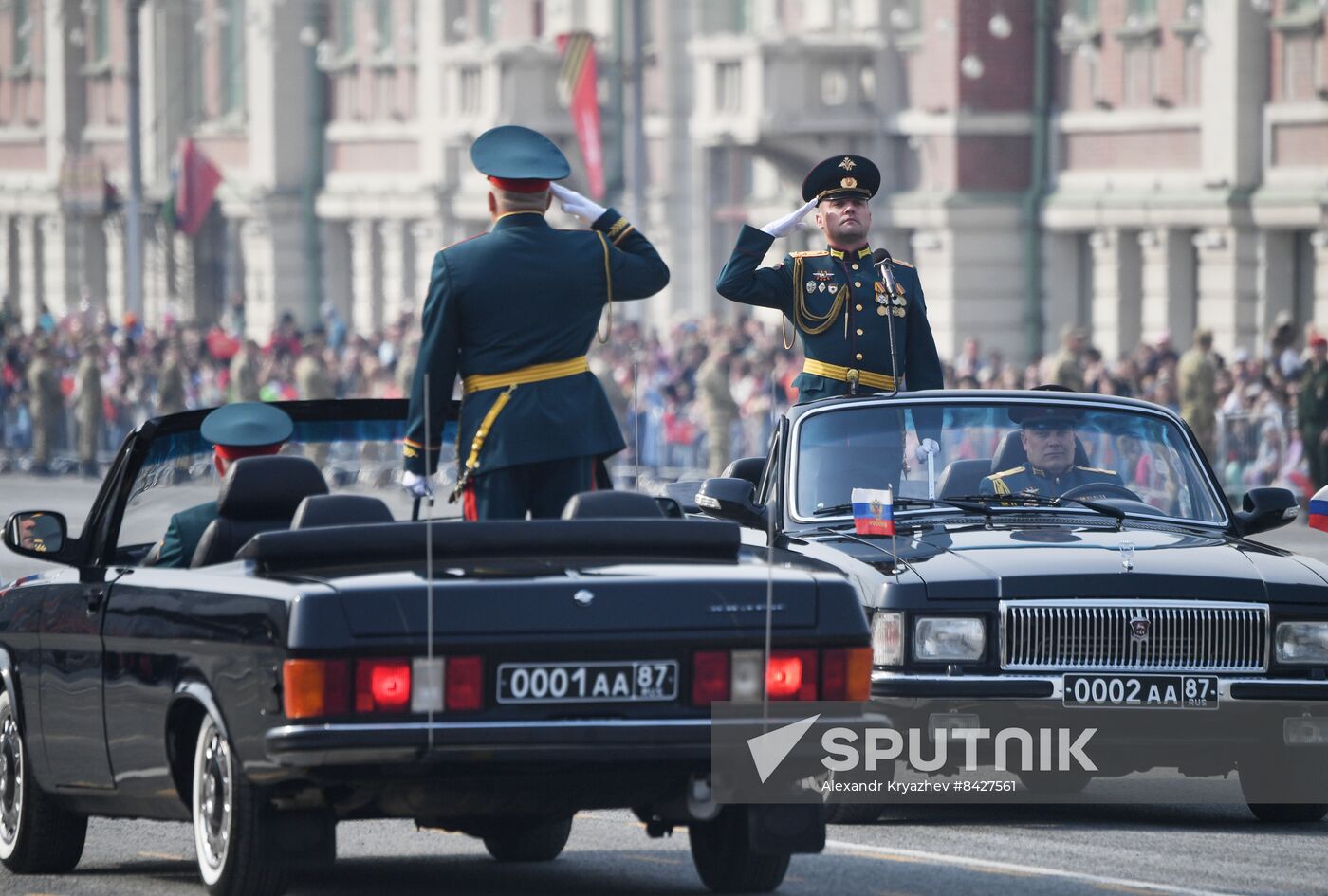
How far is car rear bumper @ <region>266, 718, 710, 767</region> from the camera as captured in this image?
7.64 meters

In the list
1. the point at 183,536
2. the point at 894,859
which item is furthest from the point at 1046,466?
the point at 183,536

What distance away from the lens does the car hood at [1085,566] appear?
10.3 metres

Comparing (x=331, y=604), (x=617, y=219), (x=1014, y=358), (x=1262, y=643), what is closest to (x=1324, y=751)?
(x=1262, y=643)

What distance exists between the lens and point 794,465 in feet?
38.3

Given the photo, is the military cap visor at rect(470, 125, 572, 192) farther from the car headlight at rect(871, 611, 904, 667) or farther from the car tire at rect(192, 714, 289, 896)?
the car headlight at rect(871, 611, 904, 667)

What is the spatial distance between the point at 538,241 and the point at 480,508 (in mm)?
776

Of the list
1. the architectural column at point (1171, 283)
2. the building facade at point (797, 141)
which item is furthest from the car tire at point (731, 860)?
the architectural column at point (1171, 283)

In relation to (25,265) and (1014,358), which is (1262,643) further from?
(25,265)

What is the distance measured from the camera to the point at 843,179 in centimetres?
1289

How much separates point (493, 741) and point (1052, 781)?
11.1 ft

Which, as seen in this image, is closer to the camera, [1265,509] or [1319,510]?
[1265,509]

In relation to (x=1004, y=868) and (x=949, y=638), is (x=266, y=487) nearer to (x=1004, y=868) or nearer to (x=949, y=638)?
(x=1004, y=868)

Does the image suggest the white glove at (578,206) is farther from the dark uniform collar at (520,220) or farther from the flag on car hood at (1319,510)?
the flag on car hood at (1319,510)

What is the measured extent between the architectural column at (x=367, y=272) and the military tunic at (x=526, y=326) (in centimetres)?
4509
